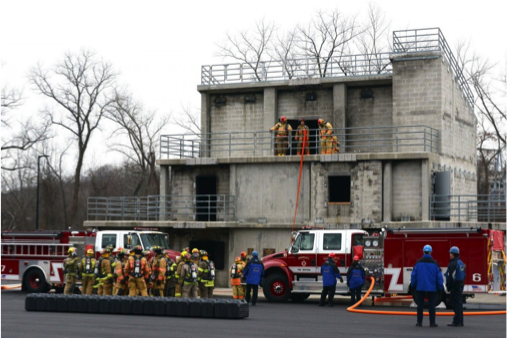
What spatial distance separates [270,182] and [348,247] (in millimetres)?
9389

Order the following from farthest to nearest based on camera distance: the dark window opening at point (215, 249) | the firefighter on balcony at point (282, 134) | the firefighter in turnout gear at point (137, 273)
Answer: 1. the firefighter on balcony at point (282, 134)
2. the dark window opening at point (215, 249)
3. the firefighter in turnout gear at point (137, 273)

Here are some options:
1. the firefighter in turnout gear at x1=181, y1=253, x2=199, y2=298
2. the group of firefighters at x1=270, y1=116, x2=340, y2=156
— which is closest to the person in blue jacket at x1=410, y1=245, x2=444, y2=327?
the firefighter in turnout gear at x1=181, y1=253, x2=199, y2=298

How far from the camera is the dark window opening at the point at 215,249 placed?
3406cm

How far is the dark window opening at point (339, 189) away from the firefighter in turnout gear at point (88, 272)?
12.5m

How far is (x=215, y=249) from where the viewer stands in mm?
34281

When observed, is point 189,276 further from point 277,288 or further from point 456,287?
point 456,287

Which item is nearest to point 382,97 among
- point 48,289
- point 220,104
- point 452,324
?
point 220,104

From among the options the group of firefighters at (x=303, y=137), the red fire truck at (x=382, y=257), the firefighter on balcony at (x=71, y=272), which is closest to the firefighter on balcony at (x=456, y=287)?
the red fire truck at (x=382, y=257)

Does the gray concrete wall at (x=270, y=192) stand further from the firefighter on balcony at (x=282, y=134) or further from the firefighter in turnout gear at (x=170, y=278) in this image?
the firefighter in turnout gear at (x=170, y=278)

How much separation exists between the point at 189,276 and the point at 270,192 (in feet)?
Answer: 40.2

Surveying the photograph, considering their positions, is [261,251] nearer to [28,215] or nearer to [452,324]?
[452,324]

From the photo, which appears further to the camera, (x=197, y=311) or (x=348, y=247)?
(x=348, y=247)

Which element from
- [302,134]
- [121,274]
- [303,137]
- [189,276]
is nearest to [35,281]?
[121,274]

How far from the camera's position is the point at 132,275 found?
71.4 ft
